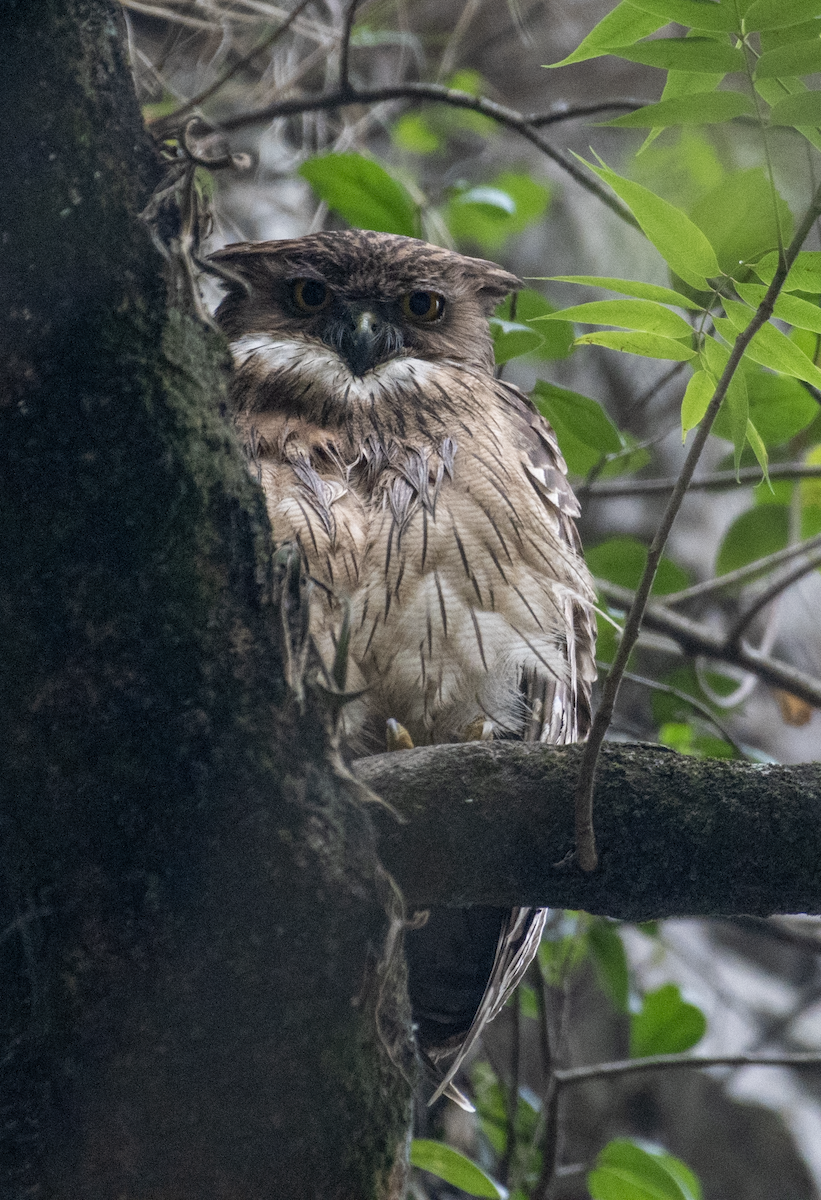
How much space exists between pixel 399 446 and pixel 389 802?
0.80m

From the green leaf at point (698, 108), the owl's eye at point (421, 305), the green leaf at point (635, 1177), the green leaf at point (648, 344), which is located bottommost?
the green leaf at point (635, 1177)

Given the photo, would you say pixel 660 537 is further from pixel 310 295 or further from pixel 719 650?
pixel 719 650

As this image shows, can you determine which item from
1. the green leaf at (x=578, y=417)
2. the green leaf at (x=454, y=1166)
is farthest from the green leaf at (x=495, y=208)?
the green leaf at (x=454, y=1166)

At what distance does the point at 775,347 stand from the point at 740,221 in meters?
0.16

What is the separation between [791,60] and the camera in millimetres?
932

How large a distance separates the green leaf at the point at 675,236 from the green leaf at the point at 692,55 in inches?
4.0

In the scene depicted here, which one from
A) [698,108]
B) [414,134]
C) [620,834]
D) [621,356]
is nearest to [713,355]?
[698,108]

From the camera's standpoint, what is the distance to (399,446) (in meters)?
1.79

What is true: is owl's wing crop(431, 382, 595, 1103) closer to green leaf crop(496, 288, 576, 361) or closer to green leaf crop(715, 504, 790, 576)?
green leaf crop(496, 288, 576, 361)

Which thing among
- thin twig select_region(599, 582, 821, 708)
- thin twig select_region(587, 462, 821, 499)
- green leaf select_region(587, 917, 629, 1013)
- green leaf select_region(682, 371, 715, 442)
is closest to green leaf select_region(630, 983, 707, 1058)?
green leaf select_region(587, 917, 629, 1013)

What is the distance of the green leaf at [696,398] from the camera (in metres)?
1.18

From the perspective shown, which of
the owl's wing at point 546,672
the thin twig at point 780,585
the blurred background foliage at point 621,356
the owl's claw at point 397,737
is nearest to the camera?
the blurred background foliage at point 621,356

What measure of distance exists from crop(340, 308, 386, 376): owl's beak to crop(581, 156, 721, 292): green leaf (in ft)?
2.88

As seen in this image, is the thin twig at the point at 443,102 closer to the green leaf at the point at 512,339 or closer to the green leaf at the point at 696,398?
the green leaf at the point at 512,339
